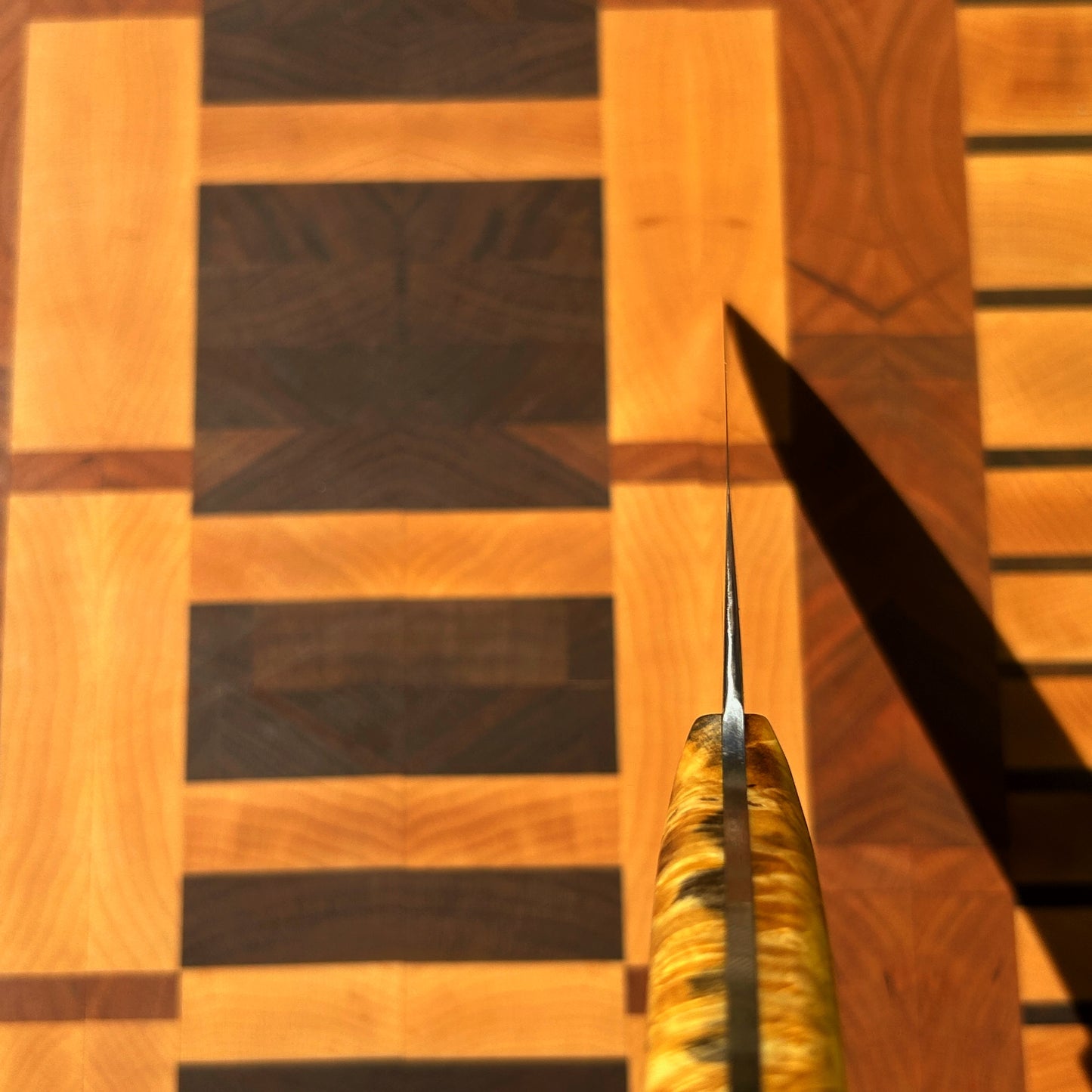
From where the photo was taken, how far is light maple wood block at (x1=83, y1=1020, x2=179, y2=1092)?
55 centimetres

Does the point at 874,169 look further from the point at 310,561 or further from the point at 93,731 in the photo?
the point at 93,731

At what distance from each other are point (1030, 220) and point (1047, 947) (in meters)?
0.41

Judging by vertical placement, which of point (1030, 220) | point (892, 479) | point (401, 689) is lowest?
point (401, 689)

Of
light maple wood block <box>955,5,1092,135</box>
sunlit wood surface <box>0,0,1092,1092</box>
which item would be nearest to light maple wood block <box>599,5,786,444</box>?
sunlit wood surface <box>0,0,1092,1092</box>

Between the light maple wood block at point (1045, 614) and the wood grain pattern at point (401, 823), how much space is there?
0.24m

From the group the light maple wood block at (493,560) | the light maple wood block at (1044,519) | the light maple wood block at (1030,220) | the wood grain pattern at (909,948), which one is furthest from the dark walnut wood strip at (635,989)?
the light maple wood block at (1030,220)

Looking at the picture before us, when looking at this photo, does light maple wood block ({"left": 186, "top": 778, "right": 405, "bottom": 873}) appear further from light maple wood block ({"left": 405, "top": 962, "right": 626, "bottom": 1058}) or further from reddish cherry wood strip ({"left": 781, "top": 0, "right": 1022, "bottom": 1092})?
reddish cherry wood strip ({"left": 781, "top": 0, "right": 1022, "bottom": 1092})

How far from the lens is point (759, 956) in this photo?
216mm

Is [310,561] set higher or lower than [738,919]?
higher

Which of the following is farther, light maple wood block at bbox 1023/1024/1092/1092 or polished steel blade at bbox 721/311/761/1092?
light maple wood block at bbox 1023/1024/1092/1092

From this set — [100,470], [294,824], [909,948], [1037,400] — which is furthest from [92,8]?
[909,948]

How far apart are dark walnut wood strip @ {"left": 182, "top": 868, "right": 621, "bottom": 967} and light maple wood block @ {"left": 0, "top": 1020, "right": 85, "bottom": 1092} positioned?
79mm

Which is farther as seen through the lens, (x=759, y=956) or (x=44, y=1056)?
(x=44, y=1056)

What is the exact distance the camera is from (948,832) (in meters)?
0.55
